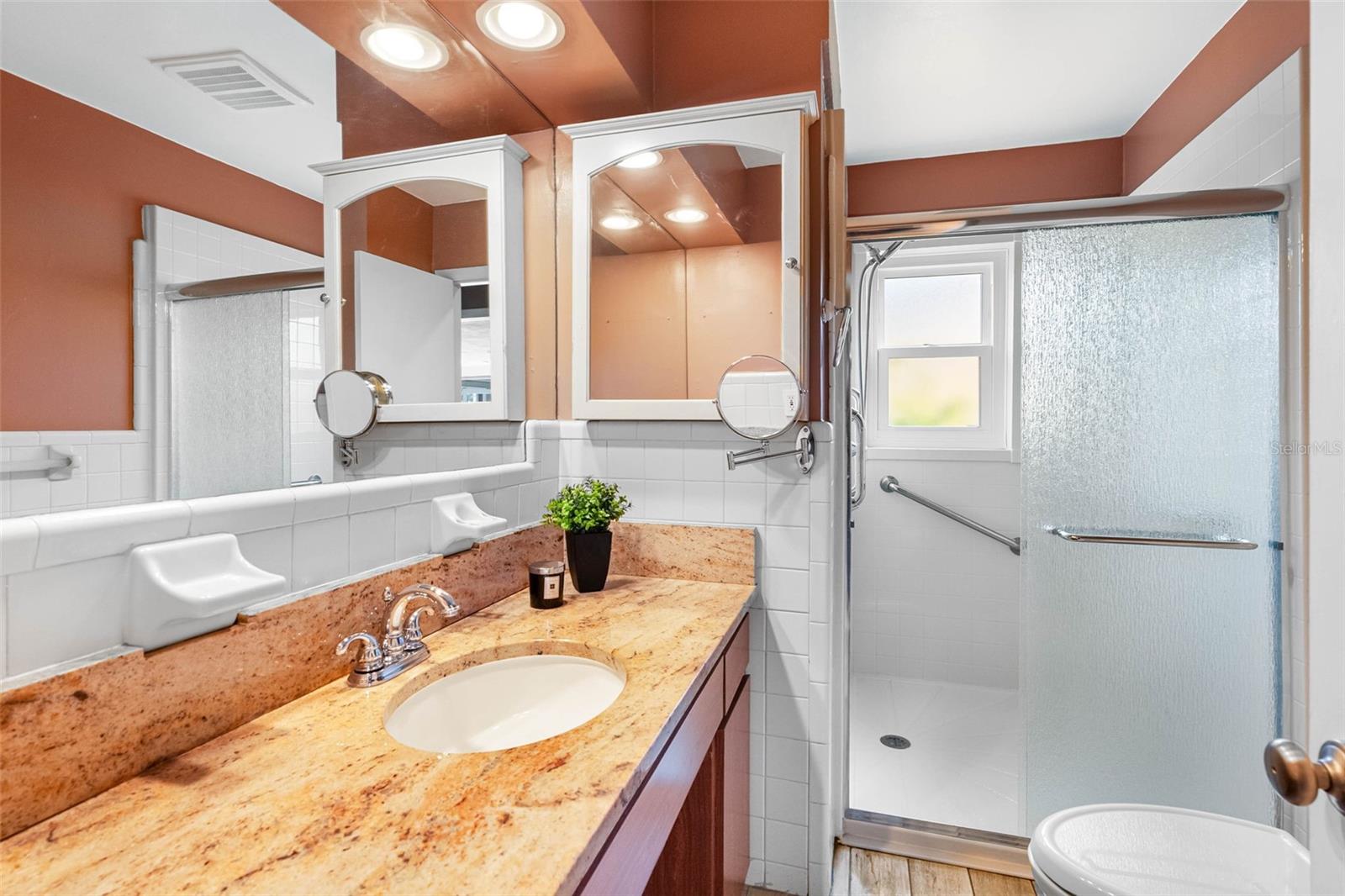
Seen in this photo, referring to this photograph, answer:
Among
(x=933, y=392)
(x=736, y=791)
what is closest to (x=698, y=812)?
(x=736, y=791)

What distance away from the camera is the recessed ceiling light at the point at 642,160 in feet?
5.19

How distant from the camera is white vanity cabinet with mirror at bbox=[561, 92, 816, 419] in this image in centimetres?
151

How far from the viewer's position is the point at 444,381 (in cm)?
135

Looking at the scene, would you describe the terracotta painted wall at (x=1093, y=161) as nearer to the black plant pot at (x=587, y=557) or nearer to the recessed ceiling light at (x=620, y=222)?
the recessed ceiling light at (x=620, y=222)

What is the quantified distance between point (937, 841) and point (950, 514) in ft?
4.42

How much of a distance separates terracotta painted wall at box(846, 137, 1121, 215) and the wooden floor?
232 centimetres

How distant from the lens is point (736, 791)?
1.37m

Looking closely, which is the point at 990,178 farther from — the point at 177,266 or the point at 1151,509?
the point at 177,266

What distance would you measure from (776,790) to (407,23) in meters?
1.90

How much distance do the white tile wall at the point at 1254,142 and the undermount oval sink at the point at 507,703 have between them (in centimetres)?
193

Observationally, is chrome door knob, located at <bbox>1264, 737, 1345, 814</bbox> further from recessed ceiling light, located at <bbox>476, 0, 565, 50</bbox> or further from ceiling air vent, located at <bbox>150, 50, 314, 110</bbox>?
recessed ceiling light, located at <bbox>476, 0, 565, 50</bbox>

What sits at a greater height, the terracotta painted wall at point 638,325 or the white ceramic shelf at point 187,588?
the terracotta painted wall at point 638,325

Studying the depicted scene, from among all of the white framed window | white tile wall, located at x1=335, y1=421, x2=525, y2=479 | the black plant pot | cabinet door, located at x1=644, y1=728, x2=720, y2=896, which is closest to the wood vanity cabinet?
cabinet door, located at x1=644, y1=728, x2=720, y2=896

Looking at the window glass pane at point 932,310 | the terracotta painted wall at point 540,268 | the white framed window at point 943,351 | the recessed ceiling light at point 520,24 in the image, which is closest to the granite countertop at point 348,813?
the terracotta painted wall at point 540,268
